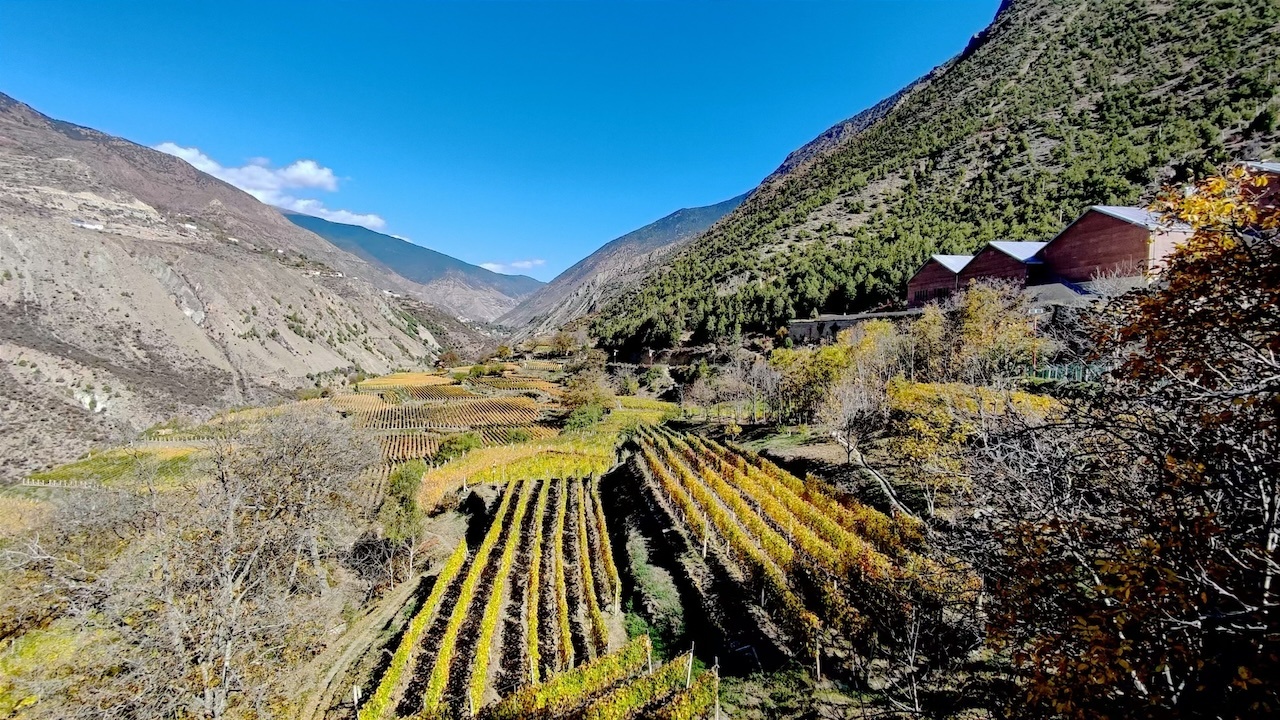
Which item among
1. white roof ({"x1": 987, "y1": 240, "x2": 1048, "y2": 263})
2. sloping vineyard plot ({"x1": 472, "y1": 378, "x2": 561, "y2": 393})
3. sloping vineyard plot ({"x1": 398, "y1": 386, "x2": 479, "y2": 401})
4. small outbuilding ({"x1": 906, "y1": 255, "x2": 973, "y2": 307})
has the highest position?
white roof ({"x1": 987, "y1": 240, "x2": 1048, "y2": 263})

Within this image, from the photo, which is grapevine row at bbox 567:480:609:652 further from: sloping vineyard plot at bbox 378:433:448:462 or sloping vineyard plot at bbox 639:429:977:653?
sloping vineyard plot at bbox 378:433:448:462

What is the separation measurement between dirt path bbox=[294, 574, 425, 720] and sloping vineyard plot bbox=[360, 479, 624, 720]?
5.47 feet

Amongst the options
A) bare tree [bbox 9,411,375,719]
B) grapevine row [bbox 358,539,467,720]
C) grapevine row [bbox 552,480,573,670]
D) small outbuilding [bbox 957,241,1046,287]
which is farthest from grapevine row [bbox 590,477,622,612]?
small outbuilding [bbox 957,241,1046,287]

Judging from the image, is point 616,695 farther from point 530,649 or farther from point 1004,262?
point 1004,262

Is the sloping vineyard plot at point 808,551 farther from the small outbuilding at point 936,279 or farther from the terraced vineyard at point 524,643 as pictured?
the small outbuilding at point 936,279

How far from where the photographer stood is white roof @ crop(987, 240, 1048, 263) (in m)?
36.5

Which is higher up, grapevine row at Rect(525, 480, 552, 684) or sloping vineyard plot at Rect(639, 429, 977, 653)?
sloping vineyard plot at Rect(639, 429, 977, 653)

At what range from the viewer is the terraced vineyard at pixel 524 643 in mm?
10938

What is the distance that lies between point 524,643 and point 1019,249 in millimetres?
44076

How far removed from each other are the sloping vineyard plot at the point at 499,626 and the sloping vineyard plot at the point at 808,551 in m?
4.75

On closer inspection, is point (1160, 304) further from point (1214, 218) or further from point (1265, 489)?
point (1265, 489)

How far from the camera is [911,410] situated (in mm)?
17594

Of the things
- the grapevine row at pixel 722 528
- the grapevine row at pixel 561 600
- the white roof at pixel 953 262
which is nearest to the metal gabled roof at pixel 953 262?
the white roof at pixel 953 262

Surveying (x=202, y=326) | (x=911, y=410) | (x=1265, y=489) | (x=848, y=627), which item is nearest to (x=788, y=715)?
(x=848, y=627)
